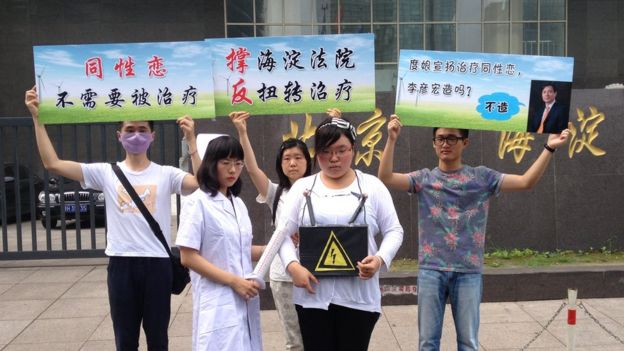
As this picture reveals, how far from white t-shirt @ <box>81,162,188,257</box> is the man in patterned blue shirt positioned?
1250 millimetres

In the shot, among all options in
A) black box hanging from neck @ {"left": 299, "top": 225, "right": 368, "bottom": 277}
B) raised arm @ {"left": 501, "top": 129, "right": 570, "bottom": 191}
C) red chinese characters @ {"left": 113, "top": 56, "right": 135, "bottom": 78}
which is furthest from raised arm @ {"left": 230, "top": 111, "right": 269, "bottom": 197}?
raised arm @ {"left": 501, "top": 129, "right": 570, "bottom": 191}

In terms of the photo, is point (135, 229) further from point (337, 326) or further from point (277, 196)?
point (337, 326)

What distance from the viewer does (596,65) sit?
59.4 feet

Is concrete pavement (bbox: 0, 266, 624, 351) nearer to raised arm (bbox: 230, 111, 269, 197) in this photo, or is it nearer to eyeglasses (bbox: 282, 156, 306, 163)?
raised arm (bbox: 230, 111, 269, 197)

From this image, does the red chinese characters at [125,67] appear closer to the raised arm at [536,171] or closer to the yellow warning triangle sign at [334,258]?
the yellow warning triangle sign at [334,258]

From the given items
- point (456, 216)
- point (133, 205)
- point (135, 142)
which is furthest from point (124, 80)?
point (456, 216)

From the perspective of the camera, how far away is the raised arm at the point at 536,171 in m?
3.54

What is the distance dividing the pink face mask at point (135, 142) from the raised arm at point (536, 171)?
2.04 metres

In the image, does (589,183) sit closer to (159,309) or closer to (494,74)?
(494,74)

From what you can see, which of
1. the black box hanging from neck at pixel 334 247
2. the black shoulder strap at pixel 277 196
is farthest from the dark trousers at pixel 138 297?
the black box hanging from neck at pixel 334 247

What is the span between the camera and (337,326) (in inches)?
120

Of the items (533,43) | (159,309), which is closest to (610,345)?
(159,309)

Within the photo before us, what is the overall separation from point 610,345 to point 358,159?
3.20 metres

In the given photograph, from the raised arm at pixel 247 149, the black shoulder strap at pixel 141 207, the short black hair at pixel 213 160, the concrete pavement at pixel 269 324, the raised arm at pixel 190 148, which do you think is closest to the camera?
the short black hair at pixel 213 160
